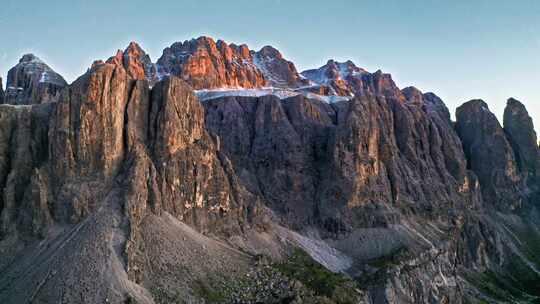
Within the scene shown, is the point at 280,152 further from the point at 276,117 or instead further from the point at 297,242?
the point at 297,242

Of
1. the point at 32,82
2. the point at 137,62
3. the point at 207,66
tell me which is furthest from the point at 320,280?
the point at 137,62

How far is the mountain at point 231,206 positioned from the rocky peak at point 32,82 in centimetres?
483

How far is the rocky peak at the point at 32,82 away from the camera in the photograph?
120500 mm

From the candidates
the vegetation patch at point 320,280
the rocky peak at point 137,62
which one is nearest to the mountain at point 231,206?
the vegetation patch at point 320,280

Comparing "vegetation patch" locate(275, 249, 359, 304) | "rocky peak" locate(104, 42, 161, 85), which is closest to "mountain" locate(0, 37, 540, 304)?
"vegetation patch" locate(275, 249, 359, 304)

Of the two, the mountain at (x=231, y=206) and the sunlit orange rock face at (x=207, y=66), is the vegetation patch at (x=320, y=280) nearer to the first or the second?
the mountain at (x=231, y=206)

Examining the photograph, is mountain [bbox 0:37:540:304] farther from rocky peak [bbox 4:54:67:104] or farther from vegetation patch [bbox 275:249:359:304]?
rocky peak [bbox 4:54:67:104]

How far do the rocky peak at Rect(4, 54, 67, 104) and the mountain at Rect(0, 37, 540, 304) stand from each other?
190 inches

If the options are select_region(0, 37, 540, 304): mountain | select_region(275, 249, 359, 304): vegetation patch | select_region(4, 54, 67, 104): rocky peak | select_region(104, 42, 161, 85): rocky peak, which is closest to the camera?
Answer: select_region(0, 37, 540, 304): mountain

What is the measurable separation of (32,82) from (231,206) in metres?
68.6

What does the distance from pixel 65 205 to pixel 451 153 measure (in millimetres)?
145300

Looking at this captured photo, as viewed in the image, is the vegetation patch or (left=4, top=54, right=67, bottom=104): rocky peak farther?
(left=4, top=54, right=67, bottom=104): rocky peak

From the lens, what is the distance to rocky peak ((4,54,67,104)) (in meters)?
120

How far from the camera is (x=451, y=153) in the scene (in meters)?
179
